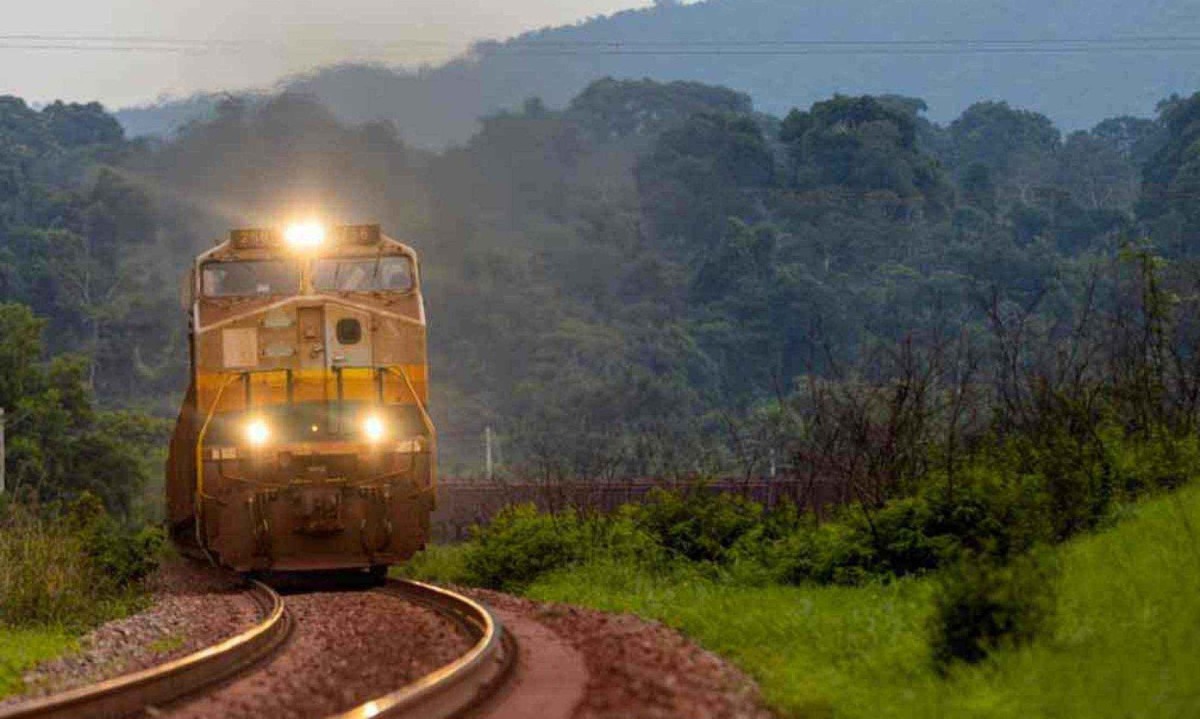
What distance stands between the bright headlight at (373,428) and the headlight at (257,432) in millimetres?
1082

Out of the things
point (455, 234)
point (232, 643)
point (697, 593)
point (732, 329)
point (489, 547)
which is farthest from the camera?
point (455, 234)

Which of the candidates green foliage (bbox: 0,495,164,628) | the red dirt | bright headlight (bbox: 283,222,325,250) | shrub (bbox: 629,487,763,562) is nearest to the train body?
bright headlight (bbox: 283,222,325,250)

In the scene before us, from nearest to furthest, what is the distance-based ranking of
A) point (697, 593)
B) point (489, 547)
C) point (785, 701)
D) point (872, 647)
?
1. point (785, 701)
2. point (872, 647)
3. point (697, 593)
4. point (489, 547)

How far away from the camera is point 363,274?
22.2m

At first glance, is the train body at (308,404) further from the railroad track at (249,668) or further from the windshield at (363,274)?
the railroad track at (249,668)

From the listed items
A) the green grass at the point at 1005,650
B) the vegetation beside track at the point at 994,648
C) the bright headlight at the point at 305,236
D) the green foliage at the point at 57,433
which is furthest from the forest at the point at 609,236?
the green grass at the point at 1005,650

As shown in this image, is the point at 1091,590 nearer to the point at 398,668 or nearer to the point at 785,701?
the point at 785,701

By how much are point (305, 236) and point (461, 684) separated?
11.9 meters

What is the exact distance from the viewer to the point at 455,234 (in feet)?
357

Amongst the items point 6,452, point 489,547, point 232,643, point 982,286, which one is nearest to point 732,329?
point 982,286

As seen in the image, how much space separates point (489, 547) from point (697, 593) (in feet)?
21.4

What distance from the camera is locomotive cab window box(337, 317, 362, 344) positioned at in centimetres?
2136

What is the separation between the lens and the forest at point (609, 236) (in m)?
92.0

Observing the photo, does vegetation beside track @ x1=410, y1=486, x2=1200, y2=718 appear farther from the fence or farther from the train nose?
the fence
